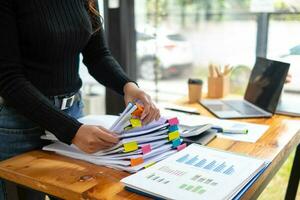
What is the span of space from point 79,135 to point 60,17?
38cm

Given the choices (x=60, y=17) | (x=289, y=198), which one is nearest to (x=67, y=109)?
(x=60, y=17)

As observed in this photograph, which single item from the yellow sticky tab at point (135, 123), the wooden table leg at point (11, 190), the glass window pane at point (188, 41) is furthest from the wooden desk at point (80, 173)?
the glass window pane at point (188, 41)

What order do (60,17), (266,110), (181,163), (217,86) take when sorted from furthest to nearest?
(217,86) → (266,110) → (60,17) → (181,163)

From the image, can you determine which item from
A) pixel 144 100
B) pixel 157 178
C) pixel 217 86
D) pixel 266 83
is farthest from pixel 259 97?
pixel 157 178

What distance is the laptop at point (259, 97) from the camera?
5.32 feet

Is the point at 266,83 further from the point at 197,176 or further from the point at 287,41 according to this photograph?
the point at 197,176

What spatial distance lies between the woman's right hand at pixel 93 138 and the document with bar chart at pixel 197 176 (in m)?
0.13

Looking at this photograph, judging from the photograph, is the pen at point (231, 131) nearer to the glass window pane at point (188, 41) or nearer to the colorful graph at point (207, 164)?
the colorful graph at point (207, 164)

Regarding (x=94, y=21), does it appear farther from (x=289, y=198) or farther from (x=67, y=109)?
(x=289, y=198)

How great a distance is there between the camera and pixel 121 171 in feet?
3.20

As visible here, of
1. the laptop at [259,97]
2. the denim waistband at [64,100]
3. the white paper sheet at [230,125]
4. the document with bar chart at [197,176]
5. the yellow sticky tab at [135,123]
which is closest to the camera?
the document with bar chart at [197,176]

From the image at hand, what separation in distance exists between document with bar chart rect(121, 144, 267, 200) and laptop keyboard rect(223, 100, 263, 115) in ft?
2.23

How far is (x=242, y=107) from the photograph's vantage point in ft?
5.73

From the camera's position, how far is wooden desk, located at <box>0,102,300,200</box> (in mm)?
864
